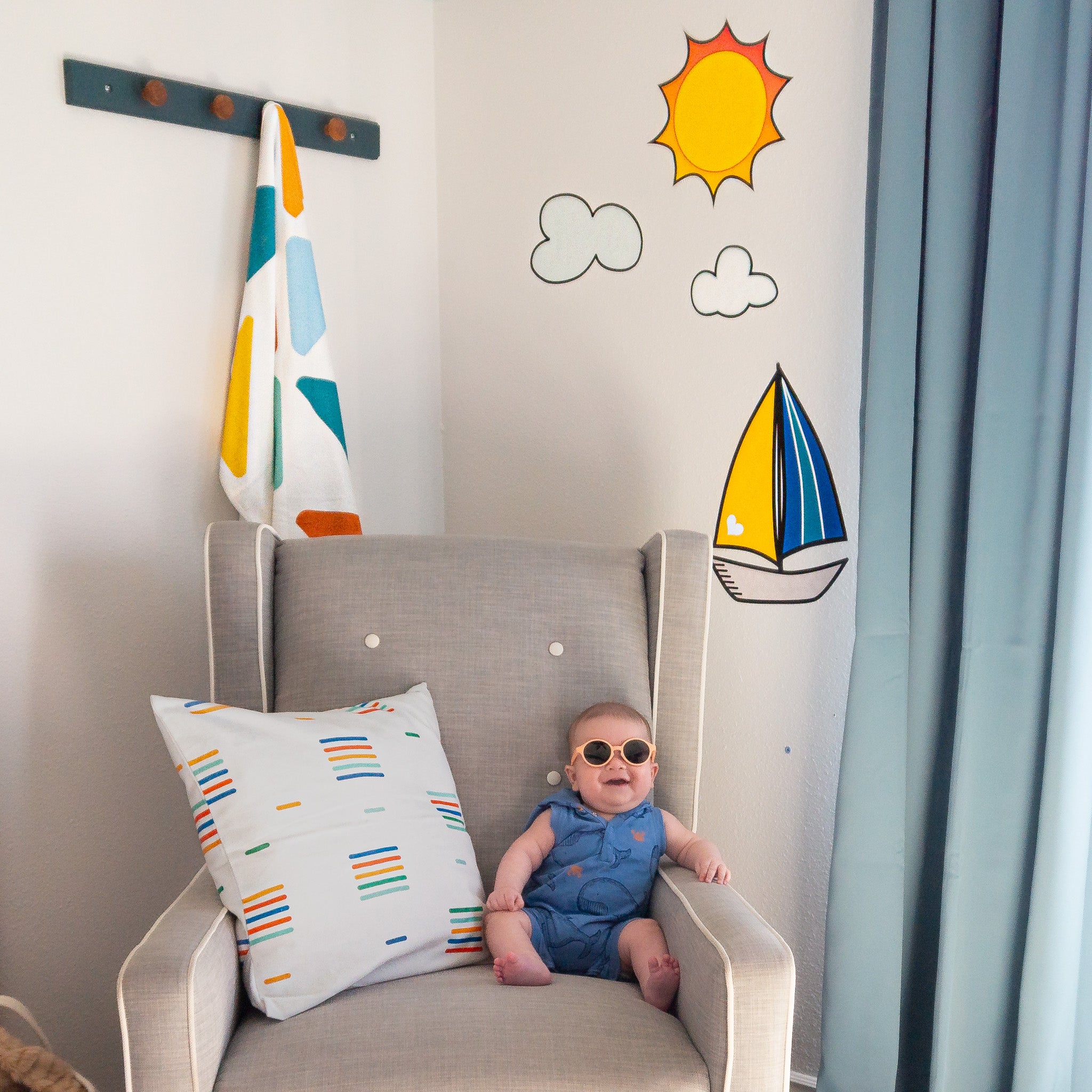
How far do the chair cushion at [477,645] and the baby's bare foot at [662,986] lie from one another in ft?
1.06

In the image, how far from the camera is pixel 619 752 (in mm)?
1461

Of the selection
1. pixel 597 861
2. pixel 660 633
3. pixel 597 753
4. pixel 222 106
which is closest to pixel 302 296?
pixel 222 106

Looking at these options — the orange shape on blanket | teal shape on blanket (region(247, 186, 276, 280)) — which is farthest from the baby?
teal shape on blanket (region(247, 186, 276, 280))

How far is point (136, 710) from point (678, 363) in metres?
1.15

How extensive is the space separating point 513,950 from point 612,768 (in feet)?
0.91

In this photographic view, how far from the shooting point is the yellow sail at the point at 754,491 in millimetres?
1854

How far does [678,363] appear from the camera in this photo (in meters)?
1.94

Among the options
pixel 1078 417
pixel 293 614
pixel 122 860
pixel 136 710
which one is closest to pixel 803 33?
pixel 1078 417

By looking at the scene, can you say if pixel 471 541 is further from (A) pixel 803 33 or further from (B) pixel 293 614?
(A) pixel 803 33

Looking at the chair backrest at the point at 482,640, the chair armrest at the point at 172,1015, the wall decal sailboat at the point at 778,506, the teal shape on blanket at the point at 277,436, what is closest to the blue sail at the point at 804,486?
the wall decal sailboat at the point at 778,506

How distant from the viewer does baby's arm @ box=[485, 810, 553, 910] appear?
139cm

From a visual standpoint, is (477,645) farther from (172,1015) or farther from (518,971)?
(172,1015)

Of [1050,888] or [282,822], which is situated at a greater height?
[282,822]

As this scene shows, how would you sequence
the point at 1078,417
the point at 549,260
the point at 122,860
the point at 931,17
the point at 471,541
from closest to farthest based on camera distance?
the point at 1078,417, the point at 931,17, the point at 471,541, the point at 122,860, the point at 549,260
